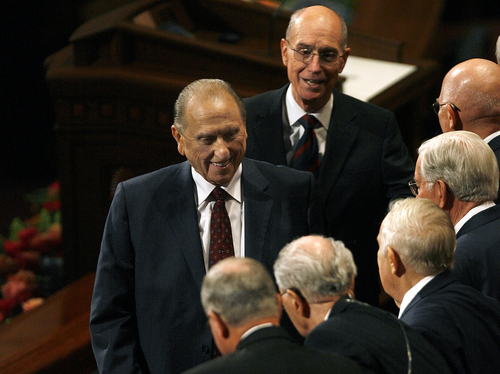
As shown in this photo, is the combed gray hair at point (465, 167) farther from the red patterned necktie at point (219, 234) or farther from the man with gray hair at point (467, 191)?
the red patterned necktie at point (219, 234)

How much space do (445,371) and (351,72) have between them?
3.28 metres

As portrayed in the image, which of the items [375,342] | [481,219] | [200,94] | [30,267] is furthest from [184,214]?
[30,267]

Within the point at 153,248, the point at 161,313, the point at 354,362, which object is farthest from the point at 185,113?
the point at 354,362

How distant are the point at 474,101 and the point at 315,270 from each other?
1.31 metres

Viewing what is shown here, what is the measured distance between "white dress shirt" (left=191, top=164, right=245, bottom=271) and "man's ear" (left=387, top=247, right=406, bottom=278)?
1.64 ft

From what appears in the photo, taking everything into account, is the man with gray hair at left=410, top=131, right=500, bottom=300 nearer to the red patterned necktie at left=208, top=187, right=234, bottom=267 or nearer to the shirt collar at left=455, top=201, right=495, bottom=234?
the shirt collar at left=455, top=201, right=495, bottom=234

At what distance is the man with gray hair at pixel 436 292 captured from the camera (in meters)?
1.83

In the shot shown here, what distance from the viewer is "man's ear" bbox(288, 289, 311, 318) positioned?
1.80 meters

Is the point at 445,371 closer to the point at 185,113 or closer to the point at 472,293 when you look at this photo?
the point at 472,293

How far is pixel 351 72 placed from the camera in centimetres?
475

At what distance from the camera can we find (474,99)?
273 cm

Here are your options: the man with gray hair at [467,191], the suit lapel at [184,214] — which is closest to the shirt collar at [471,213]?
the man with gray hair at [467,191]

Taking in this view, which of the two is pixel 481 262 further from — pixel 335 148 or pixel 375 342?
pixel 335 148

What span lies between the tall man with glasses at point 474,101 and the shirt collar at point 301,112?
0.44 metres
